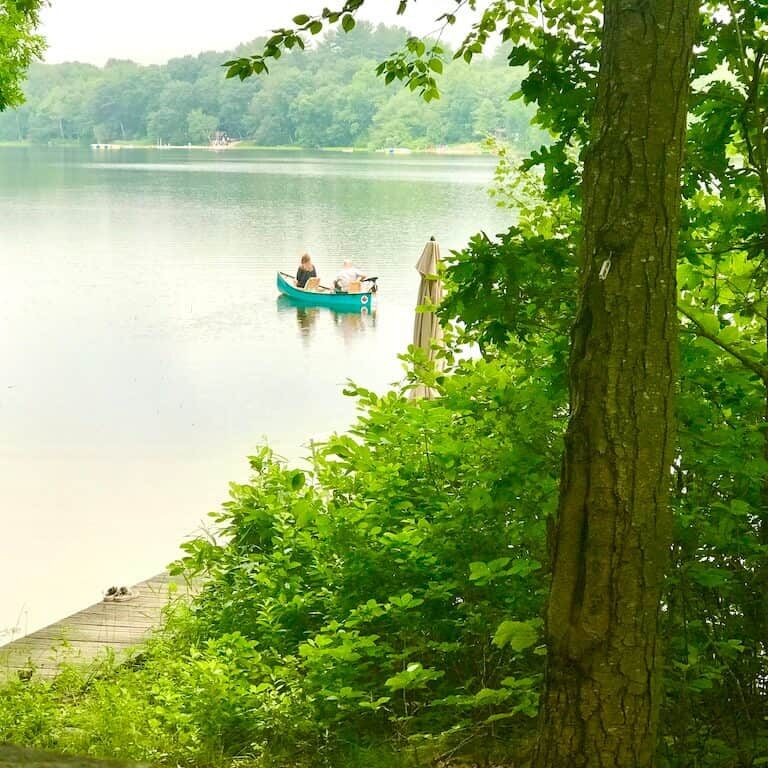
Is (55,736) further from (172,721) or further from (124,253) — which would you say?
(124,253)

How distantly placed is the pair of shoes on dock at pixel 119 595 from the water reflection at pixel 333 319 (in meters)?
16.2

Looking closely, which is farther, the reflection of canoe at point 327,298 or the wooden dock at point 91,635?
the reflection of canoe at point 327,298

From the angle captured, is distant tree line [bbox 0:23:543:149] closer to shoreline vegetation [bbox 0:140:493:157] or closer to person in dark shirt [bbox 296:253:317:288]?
shoreline vegetation [bbox 0:140:493:157]

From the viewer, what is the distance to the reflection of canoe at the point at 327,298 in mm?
23797

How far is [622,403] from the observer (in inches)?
Result: 85.8

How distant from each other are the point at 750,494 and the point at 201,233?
38.6 m

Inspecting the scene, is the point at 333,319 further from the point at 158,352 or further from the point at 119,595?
the point at 119,595

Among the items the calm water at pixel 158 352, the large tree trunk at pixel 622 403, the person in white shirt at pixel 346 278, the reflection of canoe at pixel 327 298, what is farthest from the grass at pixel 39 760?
the person in white shirt at pixel 346 278

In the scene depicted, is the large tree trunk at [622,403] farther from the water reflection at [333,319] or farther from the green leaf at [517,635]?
the water reflection at [333,319]

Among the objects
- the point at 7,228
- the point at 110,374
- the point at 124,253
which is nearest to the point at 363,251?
the point at 124,253

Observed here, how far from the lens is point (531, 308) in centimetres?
297

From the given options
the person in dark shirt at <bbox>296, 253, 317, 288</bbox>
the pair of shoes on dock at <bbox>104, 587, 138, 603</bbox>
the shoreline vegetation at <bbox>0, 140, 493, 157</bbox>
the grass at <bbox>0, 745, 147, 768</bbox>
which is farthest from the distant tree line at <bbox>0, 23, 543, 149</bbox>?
the grass at <bbox>0, 745, 147, 768</bbox>

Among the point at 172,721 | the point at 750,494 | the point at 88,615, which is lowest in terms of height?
the point at 88,615

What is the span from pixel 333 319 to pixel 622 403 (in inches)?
885
